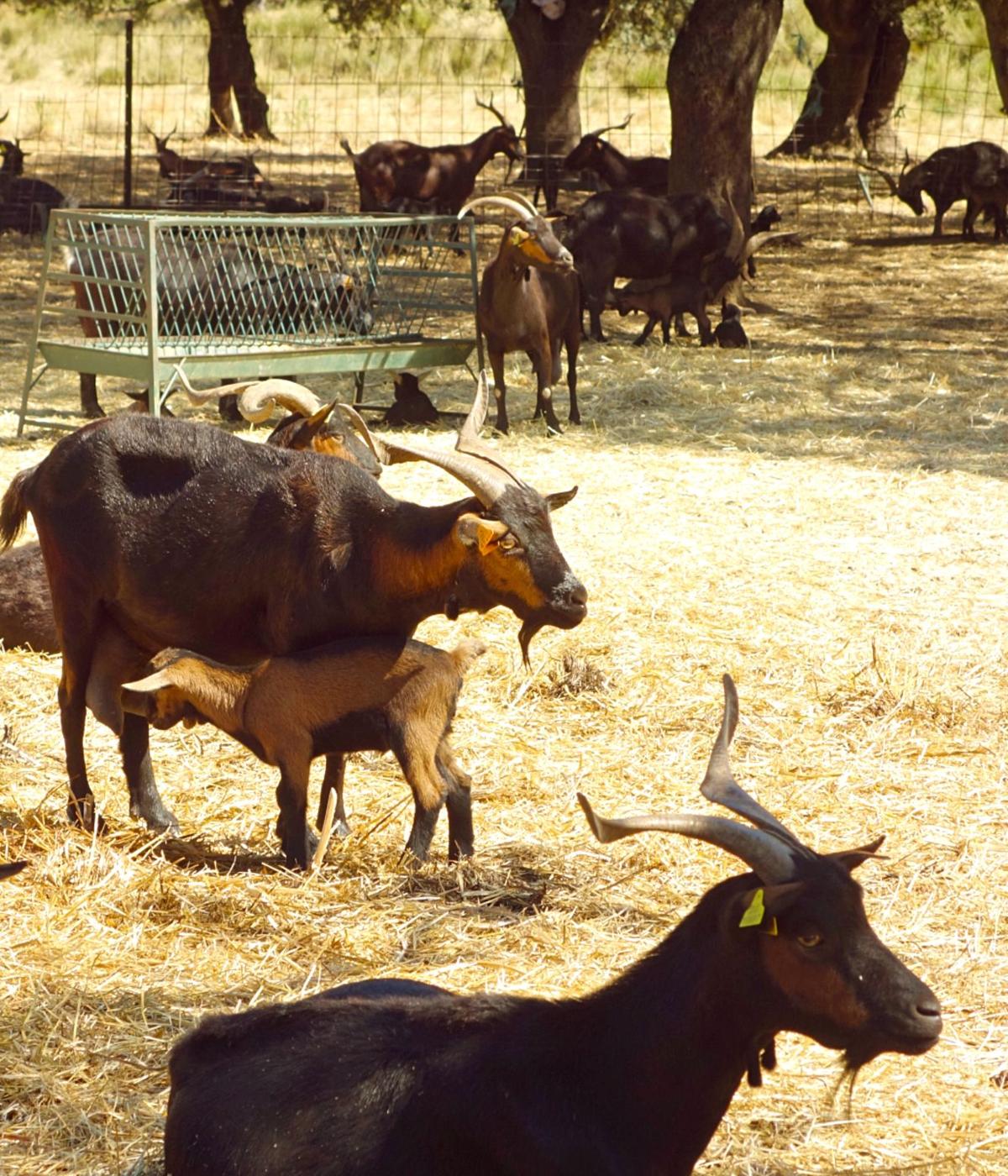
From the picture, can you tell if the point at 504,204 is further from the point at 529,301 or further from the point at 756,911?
the point at 756,911

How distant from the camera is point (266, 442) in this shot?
703 centimetres

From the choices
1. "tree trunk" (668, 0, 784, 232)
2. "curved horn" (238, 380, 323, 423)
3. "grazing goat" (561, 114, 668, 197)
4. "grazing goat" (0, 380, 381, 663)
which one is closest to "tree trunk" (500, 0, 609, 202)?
"grazing goat" (561, 114, 668, 197)

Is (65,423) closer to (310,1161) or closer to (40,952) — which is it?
(40,952)

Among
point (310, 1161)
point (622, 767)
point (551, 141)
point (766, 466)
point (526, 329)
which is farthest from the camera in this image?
point (551, 141)

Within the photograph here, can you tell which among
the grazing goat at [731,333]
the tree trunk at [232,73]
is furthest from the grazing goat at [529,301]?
the tree trunk at [232,73]

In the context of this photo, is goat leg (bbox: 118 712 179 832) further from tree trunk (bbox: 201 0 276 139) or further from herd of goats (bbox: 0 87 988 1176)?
tree trunk (bbox: 201 0 276 139)

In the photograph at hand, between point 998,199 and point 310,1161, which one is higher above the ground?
point 998,199

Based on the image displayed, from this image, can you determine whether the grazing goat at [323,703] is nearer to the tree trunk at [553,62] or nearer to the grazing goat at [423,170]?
the grazing goat at [423,170]

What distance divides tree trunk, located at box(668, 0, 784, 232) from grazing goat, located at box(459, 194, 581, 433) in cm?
573

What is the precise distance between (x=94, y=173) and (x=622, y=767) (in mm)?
22620

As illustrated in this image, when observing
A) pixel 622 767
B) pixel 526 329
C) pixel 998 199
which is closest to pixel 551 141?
pixel 998 199

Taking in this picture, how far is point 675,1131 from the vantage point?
3.23m

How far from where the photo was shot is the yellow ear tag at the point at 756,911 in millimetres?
3131

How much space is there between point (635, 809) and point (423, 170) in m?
18.1
